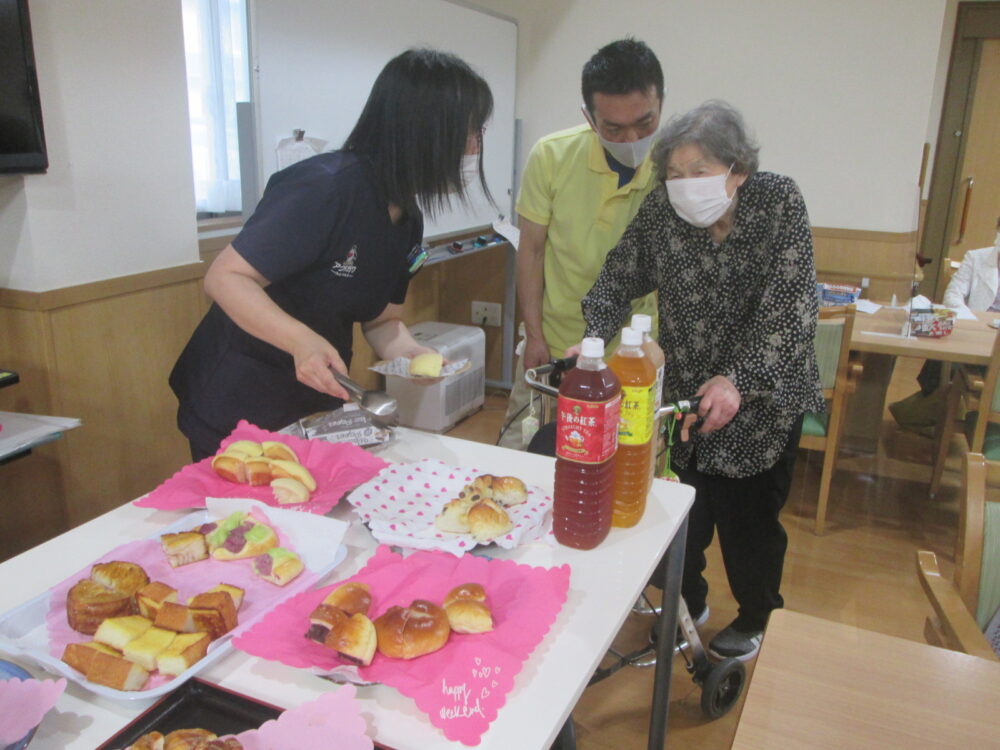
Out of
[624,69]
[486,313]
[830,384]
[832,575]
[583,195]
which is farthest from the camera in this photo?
[486,313]

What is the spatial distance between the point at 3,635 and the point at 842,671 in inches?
37.9

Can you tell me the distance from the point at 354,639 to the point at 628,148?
148cm

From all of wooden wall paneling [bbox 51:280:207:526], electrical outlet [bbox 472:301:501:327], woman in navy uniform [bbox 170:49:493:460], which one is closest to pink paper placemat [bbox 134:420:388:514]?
woman in navy uniform [bbox 170:49:493:460]

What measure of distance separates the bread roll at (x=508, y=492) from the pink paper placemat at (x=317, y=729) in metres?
0.46

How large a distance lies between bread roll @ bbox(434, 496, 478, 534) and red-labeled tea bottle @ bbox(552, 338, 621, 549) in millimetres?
129

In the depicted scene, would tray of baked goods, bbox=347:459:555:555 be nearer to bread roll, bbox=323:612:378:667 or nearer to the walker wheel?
bread roll, bbox=323:612:378:667

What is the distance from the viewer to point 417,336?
380 centimetres

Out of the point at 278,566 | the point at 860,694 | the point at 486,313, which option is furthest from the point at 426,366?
the point at 486,313

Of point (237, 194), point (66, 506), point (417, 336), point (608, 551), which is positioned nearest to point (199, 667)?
point (608, 551)

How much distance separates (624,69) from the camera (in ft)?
5.76

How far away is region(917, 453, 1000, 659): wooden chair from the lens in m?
1.16

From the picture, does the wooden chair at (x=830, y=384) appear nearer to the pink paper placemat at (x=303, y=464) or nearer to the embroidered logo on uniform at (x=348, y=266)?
the embroidered logo on uniform at (x=348, y=266)

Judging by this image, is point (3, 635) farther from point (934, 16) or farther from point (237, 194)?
point (934, 16)

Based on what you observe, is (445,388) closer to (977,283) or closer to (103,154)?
(103,154)
